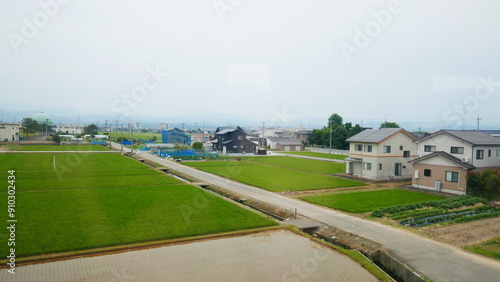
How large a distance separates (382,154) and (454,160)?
6384 millimetres

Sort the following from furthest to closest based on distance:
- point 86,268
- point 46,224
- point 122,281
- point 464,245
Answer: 1. point 46,224
2. point 464,245
3. point 86,268
4. point 122,281

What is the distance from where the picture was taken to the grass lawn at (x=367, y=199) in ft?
56.7

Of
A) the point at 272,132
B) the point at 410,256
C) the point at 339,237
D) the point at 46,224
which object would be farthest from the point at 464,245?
the point at 272,132

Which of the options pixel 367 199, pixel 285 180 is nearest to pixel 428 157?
pixel 367 199

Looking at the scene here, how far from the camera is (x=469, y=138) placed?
2230cm

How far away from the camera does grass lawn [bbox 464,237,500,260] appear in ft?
35.8

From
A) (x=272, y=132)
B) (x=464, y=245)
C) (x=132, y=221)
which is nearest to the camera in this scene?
(x=464, y=245)

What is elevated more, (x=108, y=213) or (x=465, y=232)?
(x=108, y=213)

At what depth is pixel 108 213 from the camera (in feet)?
47.8

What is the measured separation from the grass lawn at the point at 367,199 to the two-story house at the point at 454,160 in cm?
146

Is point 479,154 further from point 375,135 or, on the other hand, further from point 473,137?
point 375,135

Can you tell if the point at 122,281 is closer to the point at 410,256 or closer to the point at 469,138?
the point at 410,256

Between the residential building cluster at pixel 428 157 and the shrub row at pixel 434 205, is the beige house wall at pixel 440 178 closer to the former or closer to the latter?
the residential building cluster at pixel 428 157

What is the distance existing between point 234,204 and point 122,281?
9.27 m
